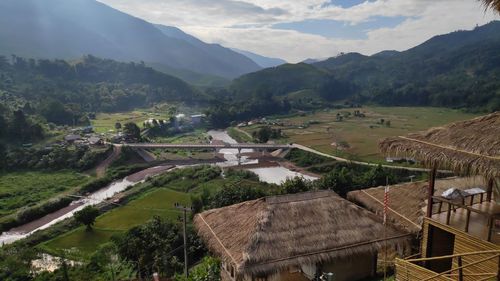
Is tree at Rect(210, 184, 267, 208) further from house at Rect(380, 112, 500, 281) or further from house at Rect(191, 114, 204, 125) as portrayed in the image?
house at Rect(191, 114, 204, 125)

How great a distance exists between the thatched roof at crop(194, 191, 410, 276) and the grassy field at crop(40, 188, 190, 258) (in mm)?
16591

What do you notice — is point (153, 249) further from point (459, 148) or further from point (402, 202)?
point (459, 148)

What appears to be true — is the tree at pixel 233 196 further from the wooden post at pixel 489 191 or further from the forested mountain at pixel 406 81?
the forested mountain at pixel 406 81

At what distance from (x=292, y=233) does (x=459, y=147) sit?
5.02 meters

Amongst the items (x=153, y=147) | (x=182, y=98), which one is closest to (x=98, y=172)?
(x=153, y=147)

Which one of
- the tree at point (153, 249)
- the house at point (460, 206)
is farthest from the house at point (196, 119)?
the house at point (460, 206)

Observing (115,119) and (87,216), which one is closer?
(87,216)

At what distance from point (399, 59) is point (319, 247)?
188130 mm

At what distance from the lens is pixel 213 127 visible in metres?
87.2

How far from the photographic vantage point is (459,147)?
7.57 metres

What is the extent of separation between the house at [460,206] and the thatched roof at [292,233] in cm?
274

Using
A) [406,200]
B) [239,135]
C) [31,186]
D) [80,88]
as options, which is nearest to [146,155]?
[31,186]

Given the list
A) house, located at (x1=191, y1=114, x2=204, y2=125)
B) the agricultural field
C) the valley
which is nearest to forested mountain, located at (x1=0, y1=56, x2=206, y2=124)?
the valley

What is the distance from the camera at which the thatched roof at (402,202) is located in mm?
12308
